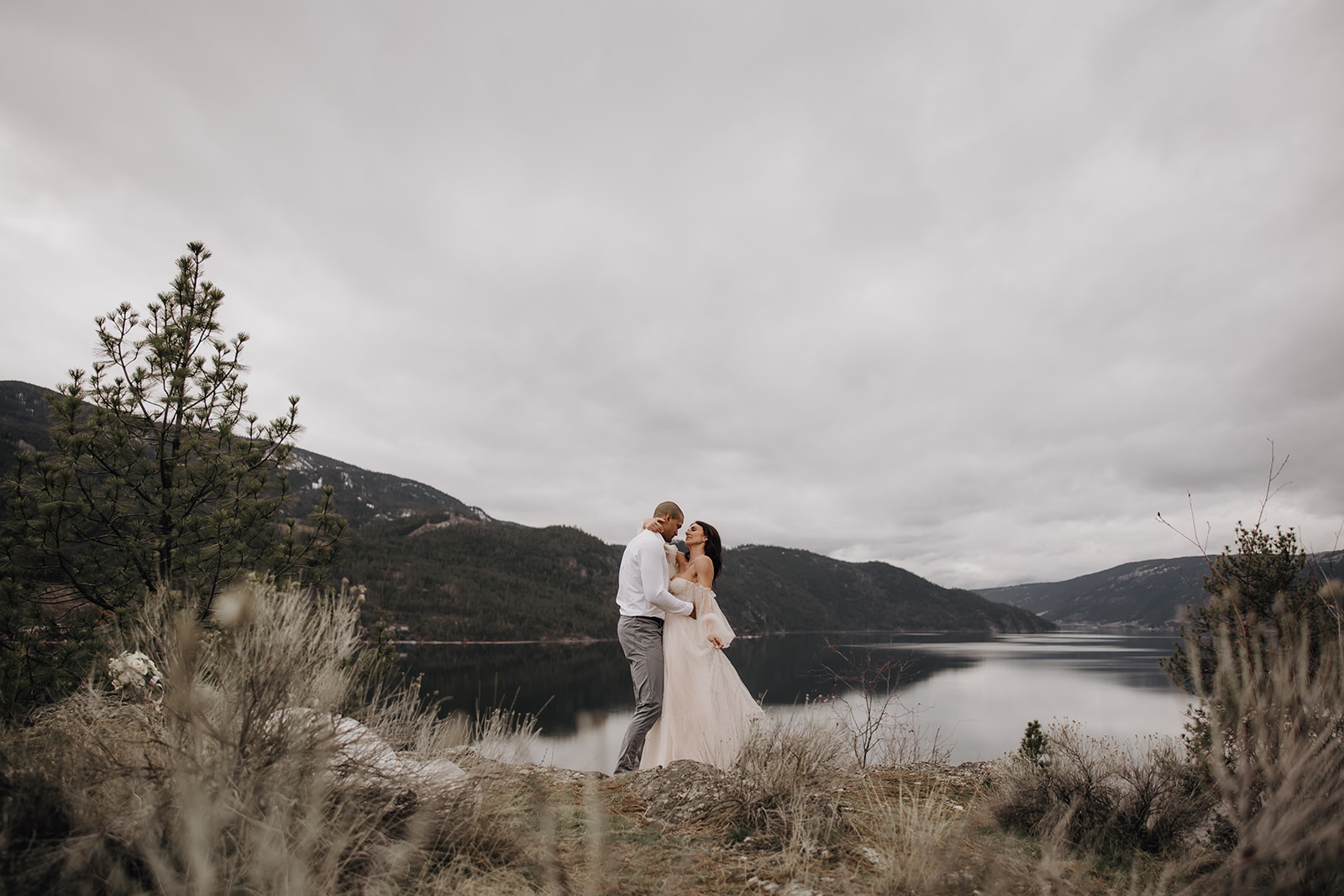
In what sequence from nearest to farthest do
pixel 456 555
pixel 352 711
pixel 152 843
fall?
1. pixel 152 843
2. pixel 352 711
3. pixel 456 555

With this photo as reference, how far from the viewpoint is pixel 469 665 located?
6744cm

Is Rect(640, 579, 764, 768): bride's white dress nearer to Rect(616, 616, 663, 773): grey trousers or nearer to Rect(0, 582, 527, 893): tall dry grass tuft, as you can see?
Rect(616, 616, 663, 773): grey trousers

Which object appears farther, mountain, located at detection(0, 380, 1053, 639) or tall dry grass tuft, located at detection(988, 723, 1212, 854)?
mountain, located at detection(0, 380, 1053, 639)

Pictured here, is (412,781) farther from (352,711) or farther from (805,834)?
(805,834)

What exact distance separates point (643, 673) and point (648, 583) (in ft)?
2.53

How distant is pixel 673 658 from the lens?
17.5 ft

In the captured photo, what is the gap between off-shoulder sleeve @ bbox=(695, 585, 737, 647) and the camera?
5.36m

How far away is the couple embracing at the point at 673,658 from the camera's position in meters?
5.12

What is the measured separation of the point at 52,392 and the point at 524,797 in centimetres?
577

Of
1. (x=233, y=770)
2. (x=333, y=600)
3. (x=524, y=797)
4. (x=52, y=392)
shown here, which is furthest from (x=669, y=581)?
(x=52, y=392)

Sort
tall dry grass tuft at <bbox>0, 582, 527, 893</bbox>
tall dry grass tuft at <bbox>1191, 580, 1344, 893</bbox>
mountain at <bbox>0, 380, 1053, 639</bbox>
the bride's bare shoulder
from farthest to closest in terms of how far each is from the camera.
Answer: mountain at <bbox>0, 380, 1053, 639</bbox>
the bride's bare shoulder
tall dry grass tuft at <bbox>1191, 580, 1344, 893</bbox>
tall dry grass tuft at <bbox>0, 582, 527, 893</bbox>

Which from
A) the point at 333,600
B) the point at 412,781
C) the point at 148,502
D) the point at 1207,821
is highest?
the point at 148,502

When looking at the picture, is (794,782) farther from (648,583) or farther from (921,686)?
(921,686)

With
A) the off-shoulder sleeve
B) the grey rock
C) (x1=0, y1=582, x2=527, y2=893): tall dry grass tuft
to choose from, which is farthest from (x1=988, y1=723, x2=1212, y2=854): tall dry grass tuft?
(x1=0, y1=582, x2=527, y2=893): tall dry grass tuft
